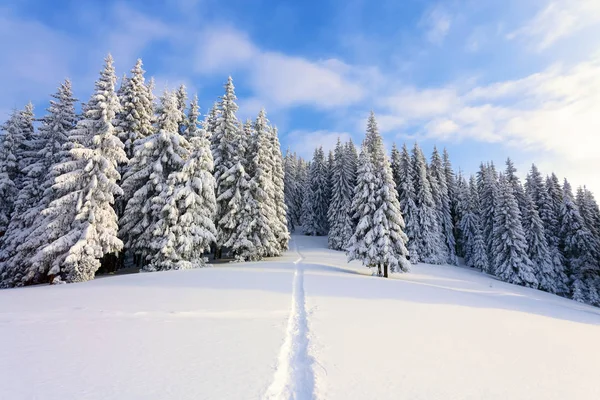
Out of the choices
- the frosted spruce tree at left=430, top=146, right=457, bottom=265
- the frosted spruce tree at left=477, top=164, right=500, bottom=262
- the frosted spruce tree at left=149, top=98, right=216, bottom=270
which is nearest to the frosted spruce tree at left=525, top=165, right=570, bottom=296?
the frosted spruce tree at left=477, top=164, right=500, bottom=262

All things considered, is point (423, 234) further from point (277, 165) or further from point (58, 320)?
point (58, 320)

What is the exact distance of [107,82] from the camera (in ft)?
67.1

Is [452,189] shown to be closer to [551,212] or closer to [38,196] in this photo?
[551,212]

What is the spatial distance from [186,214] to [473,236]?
155 feet

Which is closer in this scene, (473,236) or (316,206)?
(473,236)

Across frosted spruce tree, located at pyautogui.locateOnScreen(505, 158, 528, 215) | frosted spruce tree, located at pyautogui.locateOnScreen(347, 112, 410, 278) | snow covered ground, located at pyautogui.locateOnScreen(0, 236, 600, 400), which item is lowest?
snow covered ground, located at pyautogui.locateOnScreen(0, 236, 600, 400)

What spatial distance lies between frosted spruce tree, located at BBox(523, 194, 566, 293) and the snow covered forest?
0.48 ft

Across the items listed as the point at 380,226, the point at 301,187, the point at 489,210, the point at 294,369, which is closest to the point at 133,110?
the point at 380,226

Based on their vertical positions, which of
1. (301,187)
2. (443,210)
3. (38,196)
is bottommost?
(38,196)

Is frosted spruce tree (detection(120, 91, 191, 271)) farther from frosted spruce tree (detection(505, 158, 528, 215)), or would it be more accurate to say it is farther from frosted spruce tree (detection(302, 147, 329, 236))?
frosted spruce tree (detection(505, 158, 528, 215))

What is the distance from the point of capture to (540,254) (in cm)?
3881

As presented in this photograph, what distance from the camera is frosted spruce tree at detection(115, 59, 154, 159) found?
2456cm

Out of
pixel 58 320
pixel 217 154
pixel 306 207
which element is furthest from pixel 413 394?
pixel 306 207

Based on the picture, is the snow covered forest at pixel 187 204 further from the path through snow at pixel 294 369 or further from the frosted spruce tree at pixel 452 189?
the path through snow at pixel 294 369
